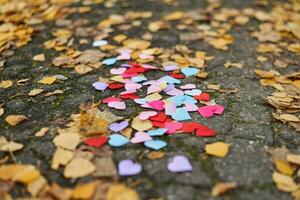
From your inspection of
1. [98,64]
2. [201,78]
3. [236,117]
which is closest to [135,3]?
[98,64]

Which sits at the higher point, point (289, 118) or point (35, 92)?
point (35, 92)

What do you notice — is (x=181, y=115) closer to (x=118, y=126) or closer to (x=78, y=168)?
(x=118, y=126)

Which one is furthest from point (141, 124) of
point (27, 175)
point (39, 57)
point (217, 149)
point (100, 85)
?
point (39, 57)

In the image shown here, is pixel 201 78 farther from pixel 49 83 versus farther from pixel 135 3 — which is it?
pixel 135 3

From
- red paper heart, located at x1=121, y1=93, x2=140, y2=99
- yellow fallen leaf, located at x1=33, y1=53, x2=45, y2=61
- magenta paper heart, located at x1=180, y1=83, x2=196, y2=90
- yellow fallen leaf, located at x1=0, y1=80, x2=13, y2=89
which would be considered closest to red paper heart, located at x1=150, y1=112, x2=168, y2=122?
red paper heart, located at x1=121, y1=93, x2=140, y2=99

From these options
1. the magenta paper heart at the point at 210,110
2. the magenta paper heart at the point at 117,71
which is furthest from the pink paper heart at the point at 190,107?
the magenta paper heart at the point at 117,71

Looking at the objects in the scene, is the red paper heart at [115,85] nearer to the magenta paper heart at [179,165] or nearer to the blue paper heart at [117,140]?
the blue paper heart at [117,140]
